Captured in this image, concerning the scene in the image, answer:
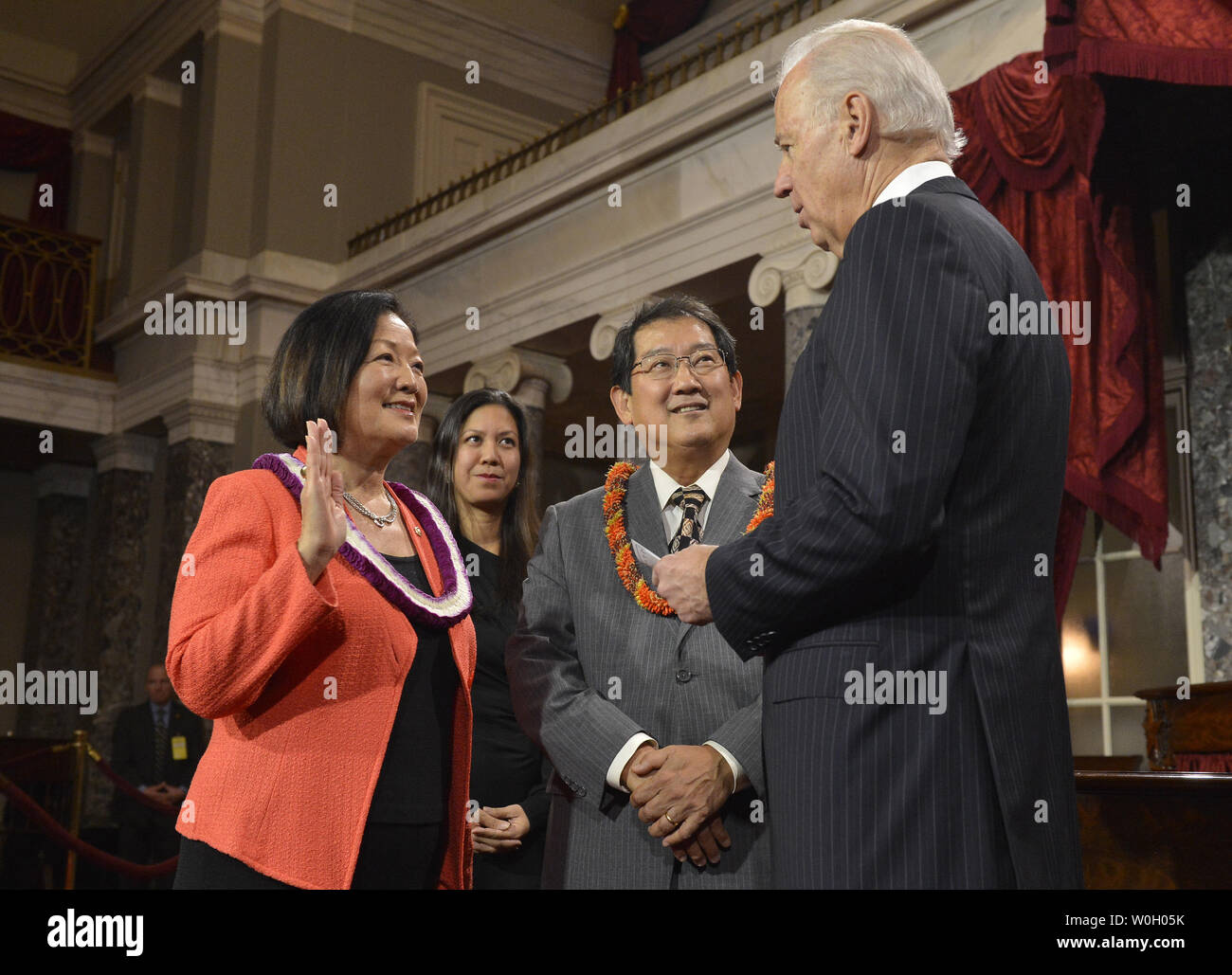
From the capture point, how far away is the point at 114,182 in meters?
12.7

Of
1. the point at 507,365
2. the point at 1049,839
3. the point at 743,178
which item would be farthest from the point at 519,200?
the point at 1049,839

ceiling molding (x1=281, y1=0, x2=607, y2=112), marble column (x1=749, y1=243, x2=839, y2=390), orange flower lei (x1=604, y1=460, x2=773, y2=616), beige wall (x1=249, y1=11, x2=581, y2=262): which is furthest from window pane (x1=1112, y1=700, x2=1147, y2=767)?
ceiling molding (x1=281, y1=0, x2=607, y2=112)

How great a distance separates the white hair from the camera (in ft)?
5.60

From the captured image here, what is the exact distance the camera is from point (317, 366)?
2117 millimetres

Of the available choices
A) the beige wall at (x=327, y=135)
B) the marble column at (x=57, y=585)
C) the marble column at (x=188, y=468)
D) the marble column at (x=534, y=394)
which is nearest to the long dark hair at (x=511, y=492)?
the marble column at (x=534, y=394)

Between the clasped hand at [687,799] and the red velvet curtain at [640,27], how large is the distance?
408 inches

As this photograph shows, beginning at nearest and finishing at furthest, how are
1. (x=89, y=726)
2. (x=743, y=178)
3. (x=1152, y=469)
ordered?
(x=1152, y=469) < (x=743, y=178) < (x=89, y=726)

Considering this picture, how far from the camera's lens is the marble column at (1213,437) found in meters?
5.07

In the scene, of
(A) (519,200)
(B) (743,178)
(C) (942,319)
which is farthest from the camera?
(A) (519,200)

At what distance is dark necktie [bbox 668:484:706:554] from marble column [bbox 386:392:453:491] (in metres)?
6.78

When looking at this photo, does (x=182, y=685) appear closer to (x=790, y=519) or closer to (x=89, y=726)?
(x=790, y=519)

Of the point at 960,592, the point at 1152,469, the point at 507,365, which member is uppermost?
the point at 507,365

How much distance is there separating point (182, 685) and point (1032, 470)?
1211mm

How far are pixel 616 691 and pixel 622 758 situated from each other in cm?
18
